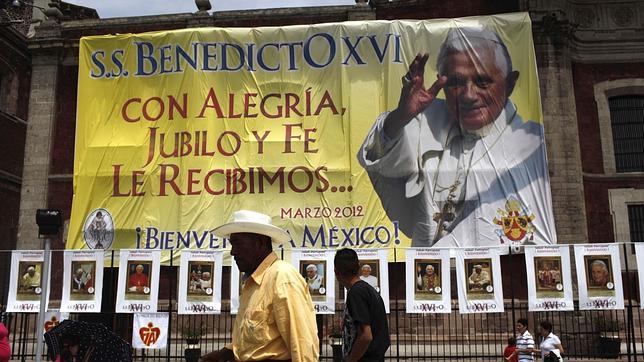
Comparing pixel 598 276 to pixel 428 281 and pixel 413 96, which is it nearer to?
pixel 428 281

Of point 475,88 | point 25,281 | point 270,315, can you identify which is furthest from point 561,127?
point 270,315

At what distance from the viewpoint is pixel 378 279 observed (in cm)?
1195

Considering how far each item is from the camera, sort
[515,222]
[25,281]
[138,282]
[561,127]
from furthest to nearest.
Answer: [561,127], [515,222], [25,281], [138,282]

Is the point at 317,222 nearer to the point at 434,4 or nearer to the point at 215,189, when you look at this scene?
the point at 215,189

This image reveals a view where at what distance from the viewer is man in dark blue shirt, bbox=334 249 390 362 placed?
4.29 meters

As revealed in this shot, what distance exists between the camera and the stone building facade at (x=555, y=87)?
56.1 feet

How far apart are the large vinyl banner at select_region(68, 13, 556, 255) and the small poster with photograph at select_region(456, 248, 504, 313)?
2897 millimetres

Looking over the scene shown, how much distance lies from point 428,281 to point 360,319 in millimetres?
7765

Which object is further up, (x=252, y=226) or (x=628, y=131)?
(x=628, y=131)

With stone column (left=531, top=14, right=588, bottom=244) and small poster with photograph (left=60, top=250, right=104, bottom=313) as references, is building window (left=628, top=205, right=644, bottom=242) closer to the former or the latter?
stone column (left=531, top=14, right=588, bottom=244)

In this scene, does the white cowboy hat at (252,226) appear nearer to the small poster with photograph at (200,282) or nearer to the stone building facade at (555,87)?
the small poster with photograph at (200,282)

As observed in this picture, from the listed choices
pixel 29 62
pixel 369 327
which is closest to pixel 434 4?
pixel 29 62

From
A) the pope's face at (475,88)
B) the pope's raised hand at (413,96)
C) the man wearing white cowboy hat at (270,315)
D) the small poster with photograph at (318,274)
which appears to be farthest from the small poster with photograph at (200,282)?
the man wearing white cowboy hat at (270,315)

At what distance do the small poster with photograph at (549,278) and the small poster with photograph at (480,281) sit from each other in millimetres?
643
